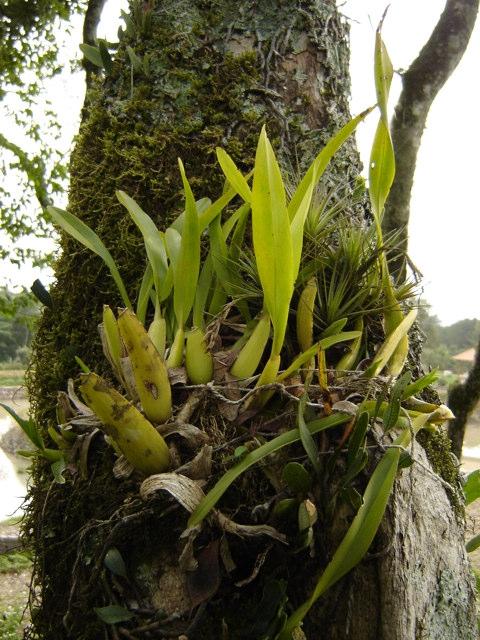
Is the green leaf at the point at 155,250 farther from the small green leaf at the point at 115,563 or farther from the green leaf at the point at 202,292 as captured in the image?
the small green leaf at the point at 115,563

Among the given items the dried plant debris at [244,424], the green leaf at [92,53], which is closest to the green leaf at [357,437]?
the dried plant debris at [244,424]

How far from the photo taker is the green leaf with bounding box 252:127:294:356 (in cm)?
69

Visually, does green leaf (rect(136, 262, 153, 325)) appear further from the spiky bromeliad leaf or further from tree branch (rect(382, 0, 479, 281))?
tree branch (rect(382, 0, 479, 281))

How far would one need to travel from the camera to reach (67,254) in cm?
118

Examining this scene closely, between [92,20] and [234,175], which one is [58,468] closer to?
[234,175]

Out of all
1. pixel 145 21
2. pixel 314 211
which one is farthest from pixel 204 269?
pixel 145 21

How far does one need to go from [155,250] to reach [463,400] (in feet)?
8.18

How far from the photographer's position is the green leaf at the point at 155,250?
91 centimetres

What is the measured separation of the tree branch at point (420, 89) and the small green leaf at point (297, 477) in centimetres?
179

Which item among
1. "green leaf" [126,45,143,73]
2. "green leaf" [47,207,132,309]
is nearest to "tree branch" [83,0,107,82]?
"green leaf" [126,45,143,73]

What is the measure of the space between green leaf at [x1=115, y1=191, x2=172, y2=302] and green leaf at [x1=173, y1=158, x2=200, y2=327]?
0.04 m

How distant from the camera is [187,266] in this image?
2.78 ft

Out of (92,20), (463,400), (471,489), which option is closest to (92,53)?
(471,489)

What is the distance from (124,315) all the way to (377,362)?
389mm
